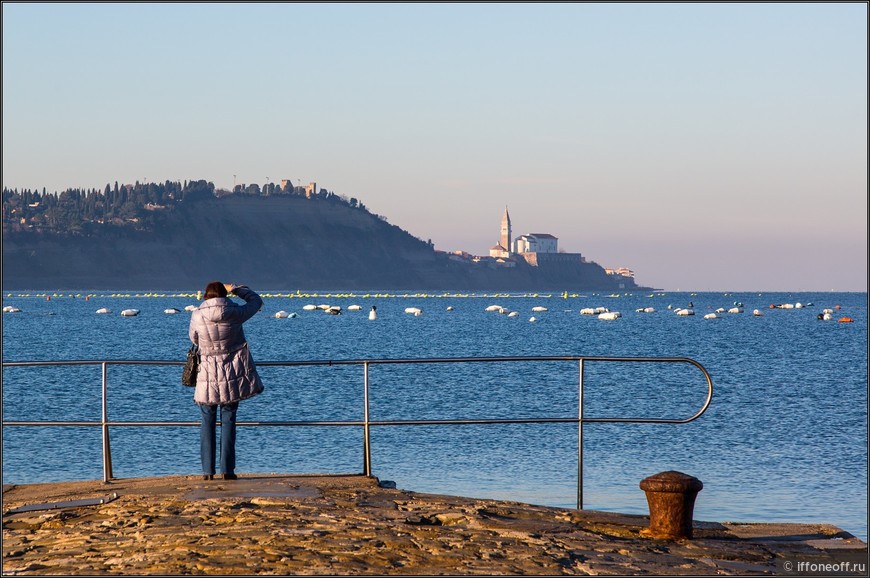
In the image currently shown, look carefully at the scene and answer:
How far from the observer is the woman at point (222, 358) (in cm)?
1041

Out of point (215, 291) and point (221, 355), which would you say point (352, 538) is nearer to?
point (221, 355)

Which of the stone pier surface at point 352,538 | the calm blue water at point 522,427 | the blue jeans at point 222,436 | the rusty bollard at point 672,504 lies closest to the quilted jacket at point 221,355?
the blue jeans at point 222,436

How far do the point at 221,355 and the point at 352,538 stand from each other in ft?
9.10

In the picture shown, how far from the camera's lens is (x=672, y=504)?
923cm

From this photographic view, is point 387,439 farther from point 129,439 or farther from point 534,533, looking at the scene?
point 534,533

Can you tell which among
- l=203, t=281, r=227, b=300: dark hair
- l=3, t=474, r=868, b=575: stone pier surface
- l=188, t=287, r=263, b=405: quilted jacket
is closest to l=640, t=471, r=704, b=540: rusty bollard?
l=3, t=474, r=868, b=575: stone pier surface

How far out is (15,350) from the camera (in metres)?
85.4

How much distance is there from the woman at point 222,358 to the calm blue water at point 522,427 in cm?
1057

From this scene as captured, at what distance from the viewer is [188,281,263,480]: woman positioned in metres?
10.4

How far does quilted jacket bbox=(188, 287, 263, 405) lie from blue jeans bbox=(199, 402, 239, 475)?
15 cm

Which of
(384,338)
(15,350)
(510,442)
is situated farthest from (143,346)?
(510,442)

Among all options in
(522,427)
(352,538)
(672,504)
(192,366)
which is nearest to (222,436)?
(192,366)

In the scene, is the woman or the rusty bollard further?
the woman

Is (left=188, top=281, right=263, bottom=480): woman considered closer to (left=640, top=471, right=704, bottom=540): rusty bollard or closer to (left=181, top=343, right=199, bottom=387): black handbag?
(left=181, top=343, right=199, bottom=387): black handbag
